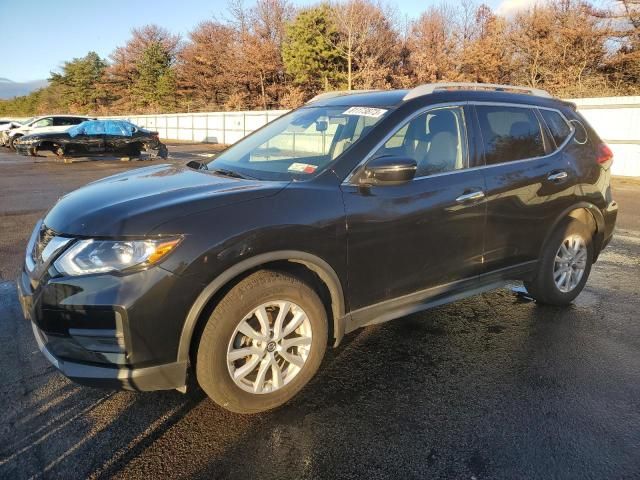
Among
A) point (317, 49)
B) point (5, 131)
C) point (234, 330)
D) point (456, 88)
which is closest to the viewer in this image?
point (234, 330)

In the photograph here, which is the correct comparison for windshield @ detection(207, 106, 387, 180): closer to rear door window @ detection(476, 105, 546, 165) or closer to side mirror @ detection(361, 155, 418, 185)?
side mirror @ detection(361, 155, 418, 185)

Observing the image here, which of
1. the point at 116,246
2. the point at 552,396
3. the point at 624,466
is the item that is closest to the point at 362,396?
the point at 552,396

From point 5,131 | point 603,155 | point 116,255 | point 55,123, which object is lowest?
point 116,255

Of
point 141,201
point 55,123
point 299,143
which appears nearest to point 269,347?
point 141,201

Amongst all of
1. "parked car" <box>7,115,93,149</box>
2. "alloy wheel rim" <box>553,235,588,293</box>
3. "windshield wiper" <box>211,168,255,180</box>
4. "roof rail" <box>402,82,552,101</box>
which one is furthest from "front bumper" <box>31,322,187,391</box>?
"parked car" <box>7,115,93,149</box>

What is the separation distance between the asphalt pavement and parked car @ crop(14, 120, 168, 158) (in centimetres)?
1638

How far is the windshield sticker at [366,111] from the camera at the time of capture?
Result: 134 inches

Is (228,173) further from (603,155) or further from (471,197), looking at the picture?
(603,155)

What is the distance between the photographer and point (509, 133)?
3979mm

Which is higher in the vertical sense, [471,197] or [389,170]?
[389,170]

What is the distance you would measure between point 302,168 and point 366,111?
709 mm

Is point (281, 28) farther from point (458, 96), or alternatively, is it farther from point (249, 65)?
point (458, 96)

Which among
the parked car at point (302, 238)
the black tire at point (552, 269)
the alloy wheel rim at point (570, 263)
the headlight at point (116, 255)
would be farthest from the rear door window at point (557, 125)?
the headlight at point (116, 255)

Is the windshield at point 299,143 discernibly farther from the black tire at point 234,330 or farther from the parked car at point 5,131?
the parked car at point 5,131
